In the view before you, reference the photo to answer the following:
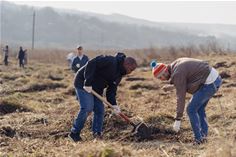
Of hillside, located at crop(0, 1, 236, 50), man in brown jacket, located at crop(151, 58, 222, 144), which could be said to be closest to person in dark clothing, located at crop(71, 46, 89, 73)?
man in brown jacket, located at crop(151, 58, 222, 144)

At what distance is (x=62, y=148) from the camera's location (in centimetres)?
700

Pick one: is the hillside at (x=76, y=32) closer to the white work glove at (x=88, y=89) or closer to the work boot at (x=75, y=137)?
the work boot at (x=75, y=137)

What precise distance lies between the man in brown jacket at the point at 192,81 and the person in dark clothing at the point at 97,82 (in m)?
0.55

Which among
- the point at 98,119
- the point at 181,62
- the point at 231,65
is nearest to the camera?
the point at 181,62

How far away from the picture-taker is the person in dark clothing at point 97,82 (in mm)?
7844

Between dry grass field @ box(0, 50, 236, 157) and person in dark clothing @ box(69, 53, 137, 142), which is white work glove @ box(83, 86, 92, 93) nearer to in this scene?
person in dark clothing @ box(69, 53, 137, 142)

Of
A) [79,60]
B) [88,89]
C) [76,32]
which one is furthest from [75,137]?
[76,32]

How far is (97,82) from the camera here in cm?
810

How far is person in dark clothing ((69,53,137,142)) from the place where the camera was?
7844 millimetres

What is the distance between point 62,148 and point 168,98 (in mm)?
7478

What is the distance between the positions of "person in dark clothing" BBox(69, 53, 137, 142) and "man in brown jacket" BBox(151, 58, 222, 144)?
0.55 meters

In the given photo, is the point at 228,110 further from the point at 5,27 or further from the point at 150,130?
the point at 5,27

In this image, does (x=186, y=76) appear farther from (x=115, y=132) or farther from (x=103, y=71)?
(x=115, y=132)

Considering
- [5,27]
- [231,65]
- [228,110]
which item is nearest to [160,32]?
[5,27]
